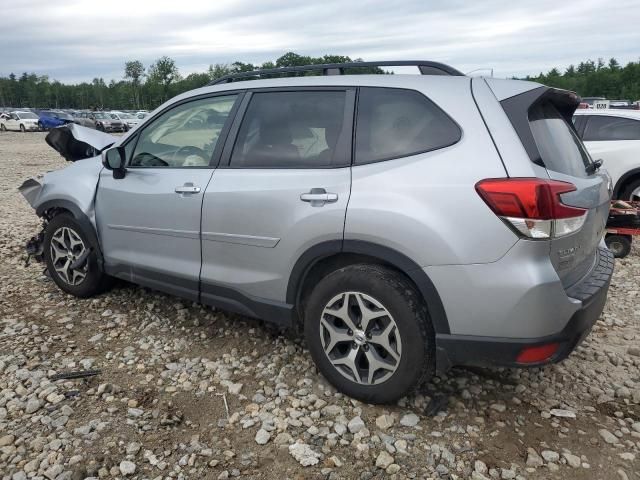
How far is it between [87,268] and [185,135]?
149 cm

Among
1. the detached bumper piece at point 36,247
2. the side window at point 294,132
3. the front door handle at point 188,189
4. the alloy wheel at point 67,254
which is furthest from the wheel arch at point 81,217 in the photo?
the side window at point 294,132

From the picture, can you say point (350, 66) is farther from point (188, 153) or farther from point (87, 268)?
point (87, 268)

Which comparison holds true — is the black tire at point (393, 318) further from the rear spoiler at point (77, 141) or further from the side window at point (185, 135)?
the rear spoiler at point (77, 141)

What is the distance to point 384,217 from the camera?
2.70 m

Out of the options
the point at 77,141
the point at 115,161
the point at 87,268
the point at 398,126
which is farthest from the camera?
the point at 77,141

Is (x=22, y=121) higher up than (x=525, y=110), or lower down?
lower down

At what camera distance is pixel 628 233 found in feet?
19.4

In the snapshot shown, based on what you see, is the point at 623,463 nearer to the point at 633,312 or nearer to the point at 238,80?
the point at 633,312

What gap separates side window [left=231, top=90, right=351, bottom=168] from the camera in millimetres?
3055

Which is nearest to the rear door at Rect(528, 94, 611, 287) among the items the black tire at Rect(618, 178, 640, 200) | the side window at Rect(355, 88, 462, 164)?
the side window at Rect(355, 88, 462, 164)

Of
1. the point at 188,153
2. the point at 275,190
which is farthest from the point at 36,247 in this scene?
the point at 275,190

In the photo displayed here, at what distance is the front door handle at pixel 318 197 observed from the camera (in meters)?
2.89

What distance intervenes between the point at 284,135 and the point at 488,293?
1.56m

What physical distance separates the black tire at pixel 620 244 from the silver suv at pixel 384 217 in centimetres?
337
